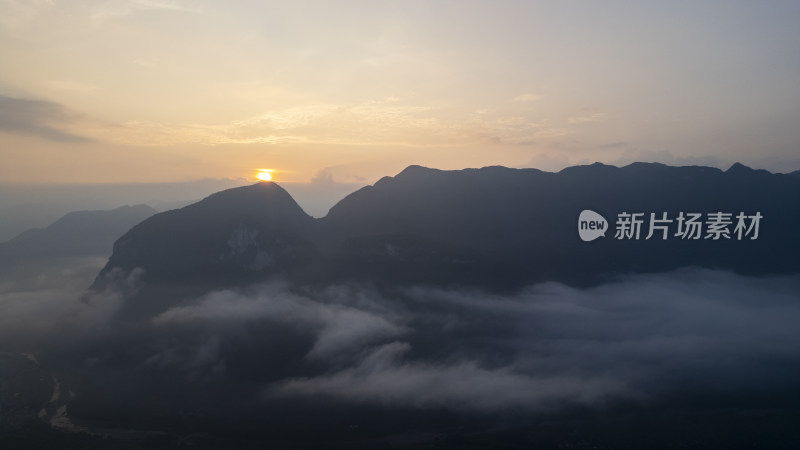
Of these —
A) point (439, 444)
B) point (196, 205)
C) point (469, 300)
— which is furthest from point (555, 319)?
point (196, 205)

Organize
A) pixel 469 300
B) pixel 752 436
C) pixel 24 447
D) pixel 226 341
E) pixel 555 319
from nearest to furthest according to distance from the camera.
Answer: pixel 24 447 → pixel 752 436 → pixel 226 341 → pixel 555 319 → pixel 469 300

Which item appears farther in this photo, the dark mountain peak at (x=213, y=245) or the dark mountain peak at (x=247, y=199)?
the dark mountain peak at (x=247, y=199)

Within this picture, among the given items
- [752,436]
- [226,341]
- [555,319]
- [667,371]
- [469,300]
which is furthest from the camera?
[469,300]

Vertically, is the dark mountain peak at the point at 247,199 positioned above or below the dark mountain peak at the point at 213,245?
above

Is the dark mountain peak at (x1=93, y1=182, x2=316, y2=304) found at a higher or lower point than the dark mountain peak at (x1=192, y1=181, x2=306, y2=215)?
lower

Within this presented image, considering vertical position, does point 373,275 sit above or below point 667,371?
above

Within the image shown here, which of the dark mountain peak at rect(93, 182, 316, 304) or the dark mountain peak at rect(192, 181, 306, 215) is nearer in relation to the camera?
the dark mountain peak at rect(93, 182, 316, 304)

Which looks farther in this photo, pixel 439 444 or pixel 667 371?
pixel 667 371

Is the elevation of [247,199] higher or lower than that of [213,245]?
higher

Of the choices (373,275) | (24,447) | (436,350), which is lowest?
(24,447)

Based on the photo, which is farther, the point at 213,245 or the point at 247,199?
the point at 247,199

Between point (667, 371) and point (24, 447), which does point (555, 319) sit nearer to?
point (667, 371)
